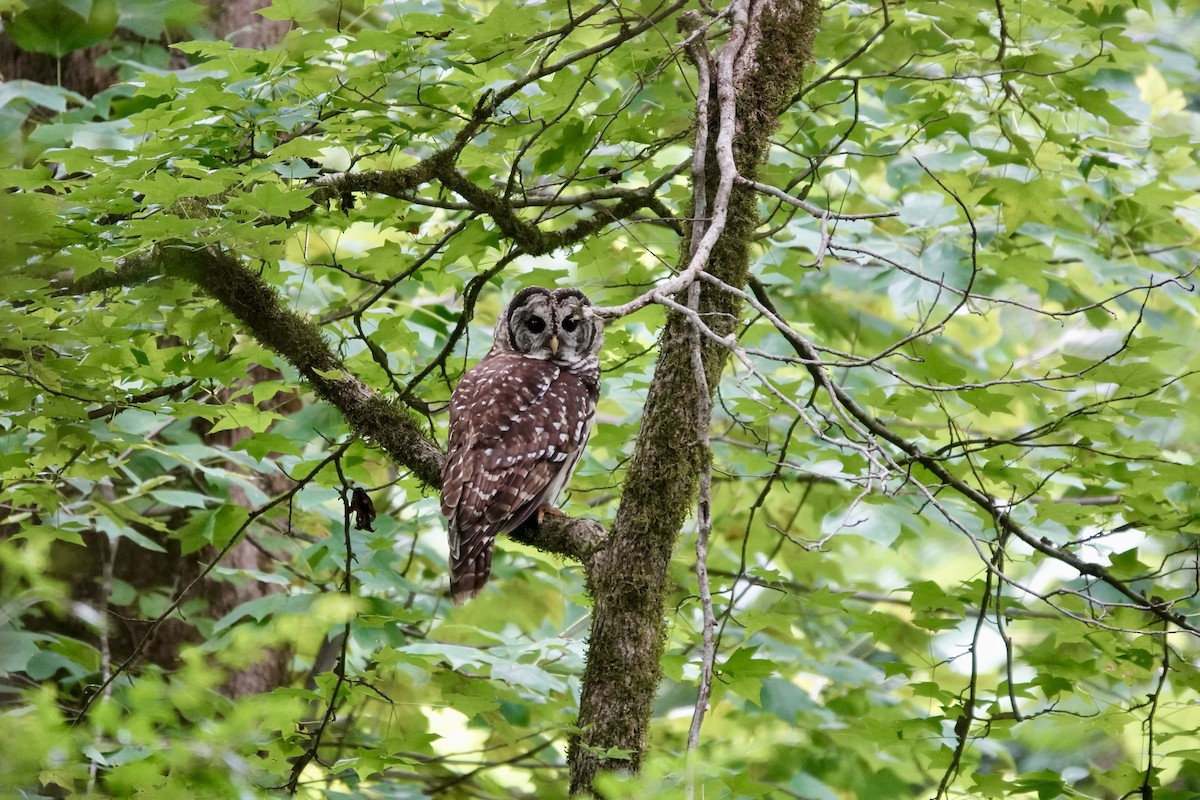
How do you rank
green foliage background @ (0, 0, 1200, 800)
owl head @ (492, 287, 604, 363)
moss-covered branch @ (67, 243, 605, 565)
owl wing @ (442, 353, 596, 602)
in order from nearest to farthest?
green foliage background @ (0, 0, 1200, 800), moss-covered branch @ (67, 243, 605, 565), owl wing @ (442, 353, 596, 602), owl head @ (492, 287, 604, 363)

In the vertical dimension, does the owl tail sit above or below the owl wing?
below

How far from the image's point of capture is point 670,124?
14.1 feet

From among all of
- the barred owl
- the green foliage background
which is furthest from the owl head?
the green foliage background

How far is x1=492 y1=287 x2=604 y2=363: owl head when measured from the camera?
4684mm

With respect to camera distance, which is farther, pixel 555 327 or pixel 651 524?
pixel 555 327

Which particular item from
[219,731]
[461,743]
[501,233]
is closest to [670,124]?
[501,233]

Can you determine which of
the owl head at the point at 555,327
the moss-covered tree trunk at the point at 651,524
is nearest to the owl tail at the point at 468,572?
the owl head at the point at 555,327

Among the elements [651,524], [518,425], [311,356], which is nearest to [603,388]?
[518,425]

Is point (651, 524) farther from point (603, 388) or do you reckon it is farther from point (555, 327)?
point (603, 388)

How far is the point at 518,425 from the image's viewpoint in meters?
4.33

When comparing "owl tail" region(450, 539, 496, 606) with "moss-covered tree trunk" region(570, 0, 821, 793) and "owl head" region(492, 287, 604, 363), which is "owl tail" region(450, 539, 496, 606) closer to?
"owl head" region(492, 287, 604, 363)

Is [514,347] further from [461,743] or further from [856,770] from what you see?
[461,743]

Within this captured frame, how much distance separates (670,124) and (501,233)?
0.90m

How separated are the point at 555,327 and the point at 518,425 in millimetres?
589
